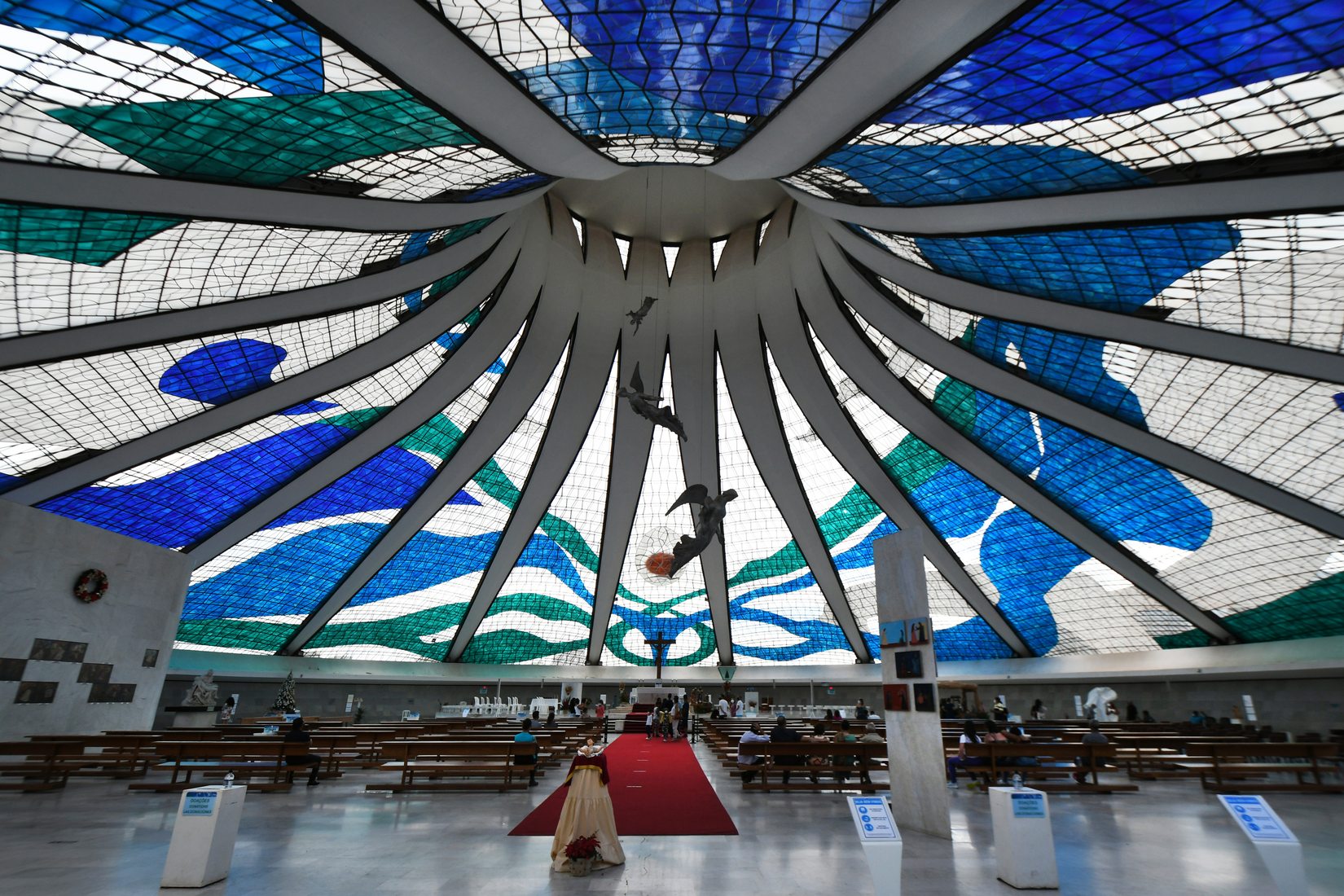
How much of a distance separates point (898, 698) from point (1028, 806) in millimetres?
3855

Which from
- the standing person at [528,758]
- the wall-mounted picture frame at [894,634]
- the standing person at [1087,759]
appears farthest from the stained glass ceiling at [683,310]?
the standing person at [528,758]

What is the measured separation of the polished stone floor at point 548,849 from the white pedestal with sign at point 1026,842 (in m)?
0.20

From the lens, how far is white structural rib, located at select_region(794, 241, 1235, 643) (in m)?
21.7

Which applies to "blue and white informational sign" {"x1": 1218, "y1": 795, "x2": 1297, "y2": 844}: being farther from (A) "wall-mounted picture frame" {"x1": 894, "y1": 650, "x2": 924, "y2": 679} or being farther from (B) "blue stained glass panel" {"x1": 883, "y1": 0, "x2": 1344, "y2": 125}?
(B) "blue stained glass panel" {"x1": 883, "y1": 0, "x2": 1344, "y2": 125}

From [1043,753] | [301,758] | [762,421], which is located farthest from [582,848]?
[762,421]

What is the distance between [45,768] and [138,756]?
6.45 ft

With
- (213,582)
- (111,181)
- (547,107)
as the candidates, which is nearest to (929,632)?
(547,107)

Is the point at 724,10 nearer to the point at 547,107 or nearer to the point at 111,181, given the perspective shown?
Result: the point at 547,107

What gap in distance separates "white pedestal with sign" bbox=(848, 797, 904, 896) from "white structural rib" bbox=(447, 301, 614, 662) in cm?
2138

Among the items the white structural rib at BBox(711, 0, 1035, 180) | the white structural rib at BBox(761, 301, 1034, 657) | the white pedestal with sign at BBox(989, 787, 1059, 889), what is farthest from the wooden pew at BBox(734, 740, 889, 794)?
the white structural rib at BBox(761, 301, 1034, 657)

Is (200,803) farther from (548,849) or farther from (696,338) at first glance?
(696,338)

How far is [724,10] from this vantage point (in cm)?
988

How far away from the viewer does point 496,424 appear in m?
24.3

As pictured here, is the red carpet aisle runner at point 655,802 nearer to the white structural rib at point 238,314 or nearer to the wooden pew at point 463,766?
the wooden pew at point 463,766
